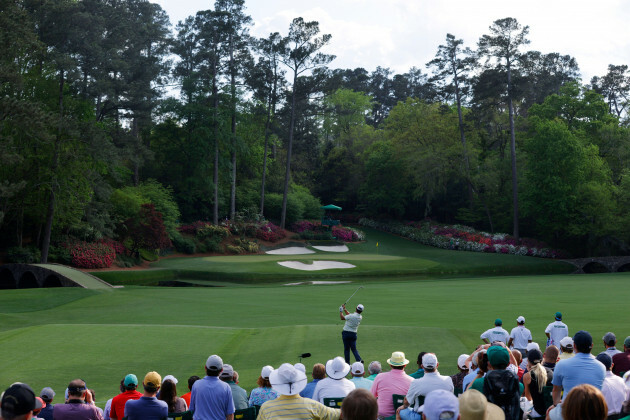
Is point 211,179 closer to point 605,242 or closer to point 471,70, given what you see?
point 471,70

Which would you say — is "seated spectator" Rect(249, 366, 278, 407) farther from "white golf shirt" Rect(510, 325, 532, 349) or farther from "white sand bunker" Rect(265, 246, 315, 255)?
"white sand bunker" Rect(265, 246, 315, 255)

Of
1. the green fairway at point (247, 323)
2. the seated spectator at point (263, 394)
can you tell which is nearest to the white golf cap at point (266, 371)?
the seated spectator at point (263, 394)

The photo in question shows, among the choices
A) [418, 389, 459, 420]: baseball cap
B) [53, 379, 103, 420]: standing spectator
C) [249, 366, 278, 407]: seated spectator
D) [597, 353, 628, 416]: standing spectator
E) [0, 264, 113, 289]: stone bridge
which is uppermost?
[418, 389, 459, 420]: baseball cap

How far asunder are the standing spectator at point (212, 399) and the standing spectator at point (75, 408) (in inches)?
44.4

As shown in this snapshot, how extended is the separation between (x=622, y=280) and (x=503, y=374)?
113ft

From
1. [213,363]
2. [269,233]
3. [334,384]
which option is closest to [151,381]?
[213,363]

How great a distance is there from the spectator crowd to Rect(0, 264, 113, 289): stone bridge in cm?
2521

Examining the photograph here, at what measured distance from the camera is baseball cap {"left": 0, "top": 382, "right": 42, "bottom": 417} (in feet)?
13.2

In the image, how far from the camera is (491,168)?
60.5 m

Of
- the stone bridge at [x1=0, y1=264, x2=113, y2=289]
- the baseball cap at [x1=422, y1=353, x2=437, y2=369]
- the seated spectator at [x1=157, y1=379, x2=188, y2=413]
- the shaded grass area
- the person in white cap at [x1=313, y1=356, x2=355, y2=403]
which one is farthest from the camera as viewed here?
Result: the shaded grass area

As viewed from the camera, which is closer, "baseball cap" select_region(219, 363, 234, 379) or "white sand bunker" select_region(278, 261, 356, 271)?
"baseball cap" select_region(219, 363, 234, 379)

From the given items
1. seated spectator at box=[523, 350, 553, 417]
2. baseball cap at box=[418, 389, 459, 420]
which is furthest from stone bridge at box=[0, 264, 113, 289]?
baseball cap at box=[418, 389, 459, 420]

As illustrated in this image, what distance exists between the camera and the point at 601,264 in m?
49.8

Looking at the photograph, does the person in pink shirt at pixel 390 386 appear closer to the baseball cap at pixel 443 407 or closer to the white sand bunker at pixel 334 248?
the baseball cap at pixel 443 407
